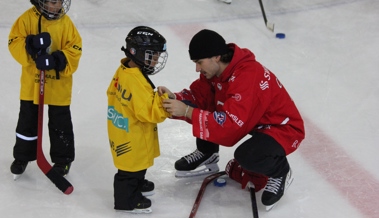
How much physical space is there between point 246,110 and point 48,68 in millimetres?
771

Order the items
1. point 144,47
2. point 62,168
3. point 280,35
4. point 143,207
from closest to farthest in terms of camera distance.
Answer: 1. point 144,47
2. point 143,207
3. point 62,168
4. point 280,35

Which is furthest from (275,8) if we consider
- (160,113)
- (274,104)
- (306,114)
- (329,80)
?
(160,113)

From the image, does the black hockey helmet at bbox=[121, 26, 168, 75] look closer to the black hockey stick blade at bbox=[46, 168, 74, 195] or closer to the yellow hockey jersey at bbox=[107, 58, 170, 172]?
the yellow hockey jersey at bbox=[107, 58, 170, 172]

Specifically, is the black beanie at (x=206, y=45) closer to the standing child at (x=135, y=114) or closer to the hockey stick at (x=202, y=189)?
the standing child at (x=135, y=114)

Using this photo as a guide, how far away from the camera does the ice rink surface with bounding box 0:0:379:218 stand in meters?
2.72

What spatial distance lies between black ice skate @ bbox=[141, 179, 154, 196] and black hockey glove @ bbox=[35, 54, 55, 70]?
614 mm

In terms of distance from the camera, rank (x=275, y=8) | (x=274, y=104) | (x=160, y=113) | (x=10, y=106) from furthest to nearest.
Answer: (x=275, y=8) → (x=10, y=106) → (x=274, y=104) → (x=160, y=113)

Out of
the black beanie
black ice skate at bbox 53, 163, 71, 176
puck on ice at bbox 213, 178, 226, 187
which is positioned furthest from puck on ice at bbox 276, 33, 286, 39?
black ice skate at bbox 53, 163, 71, 176

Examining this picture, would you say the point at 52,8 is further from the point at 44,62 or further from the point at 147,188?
the point at 147,188

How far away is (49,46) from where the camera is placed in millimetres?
2625

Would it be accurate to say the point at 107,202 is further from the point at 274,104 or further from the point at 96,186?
the point at 274,104

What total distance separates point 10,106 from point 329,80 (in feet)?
5.70

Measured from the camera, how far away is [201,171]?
115 inches

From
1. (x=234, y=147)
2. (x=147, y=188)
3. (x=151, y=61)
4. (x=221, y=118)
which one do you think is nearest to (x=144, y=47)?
(x=151, y=61)
